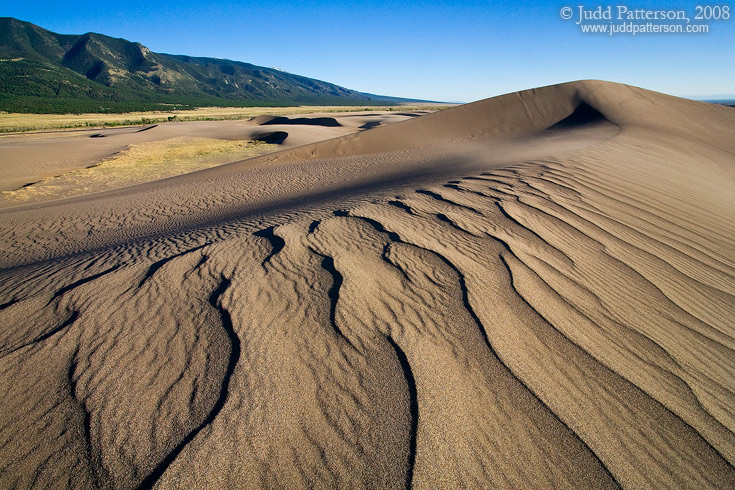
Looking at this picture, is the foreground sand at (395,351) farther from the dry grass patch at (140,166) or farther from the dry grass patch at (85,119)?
the dry grass patch at (85,119)

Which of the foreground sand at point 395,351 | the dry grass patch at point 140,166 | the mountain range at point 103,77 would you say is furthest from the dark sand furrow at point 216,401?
the mountain range at point 103,77

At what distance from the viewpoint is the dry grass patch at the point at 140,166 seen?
9.40 metres

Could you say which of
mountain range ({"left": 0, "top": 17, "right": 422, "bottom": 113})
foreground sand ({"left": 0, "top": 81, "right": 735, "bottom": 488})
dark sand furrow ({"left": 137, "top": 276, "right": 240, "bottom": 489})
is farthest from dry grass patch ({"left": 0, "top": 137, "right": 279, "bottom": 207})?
mountain range ({"left": 0, "top": 17, "right": 422, "bottom": 113})

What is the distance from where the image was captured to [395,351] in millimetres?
1756

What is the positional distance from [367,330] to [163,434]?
1.01 m

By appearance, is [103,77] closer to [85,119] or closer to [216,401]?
[85,119]

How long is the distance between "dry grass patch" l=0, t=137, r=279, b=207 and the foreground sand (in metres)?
7.81

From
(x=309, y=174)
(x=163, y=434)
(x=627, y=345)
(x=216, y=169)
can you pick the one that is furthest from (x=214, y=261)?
(x=216, y=169)

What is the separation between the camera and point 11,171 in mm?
12133

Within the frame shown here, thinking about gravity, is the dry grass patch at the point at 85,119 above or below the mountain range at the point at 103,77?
below

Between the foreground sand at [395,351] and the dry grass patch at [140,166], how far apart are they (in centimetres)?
781

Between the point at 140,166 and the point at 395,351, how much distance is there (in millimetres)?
14256

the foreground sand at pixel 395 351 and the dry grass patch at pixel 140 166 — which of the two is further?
the dry grass patch at pixel 140 166

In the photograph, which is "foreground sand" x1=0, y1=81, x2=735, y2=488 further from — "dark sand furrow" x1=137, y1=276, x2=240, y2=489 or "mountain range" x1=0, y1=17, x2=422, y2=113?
"mountain range" x1=0, y1=17, x2=422, y2=113
